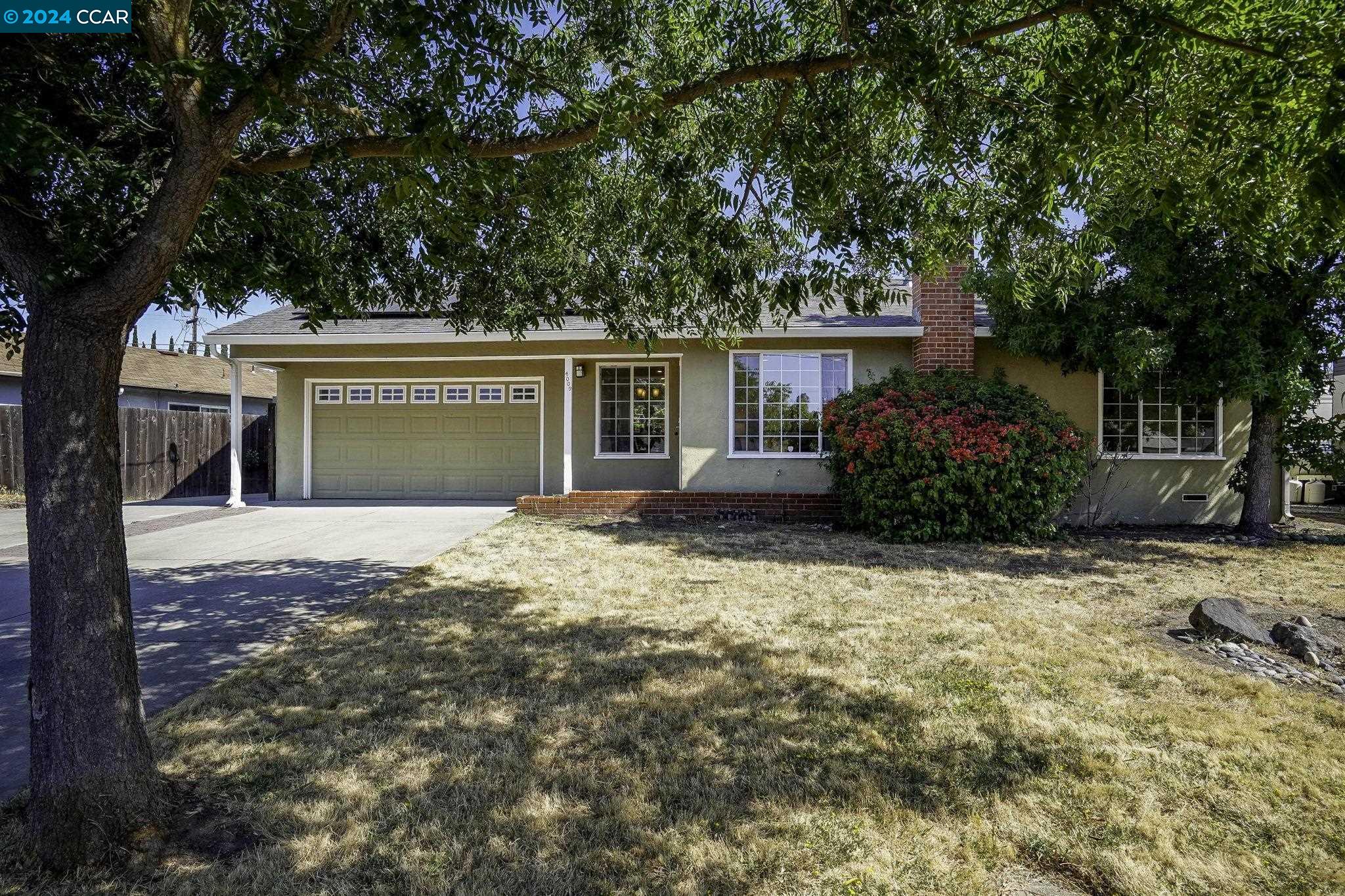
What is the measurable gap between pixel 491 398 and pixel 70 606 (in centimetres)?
1121

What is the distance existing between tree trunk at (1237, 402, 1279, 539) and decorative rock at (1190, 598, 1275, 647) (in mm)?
6140

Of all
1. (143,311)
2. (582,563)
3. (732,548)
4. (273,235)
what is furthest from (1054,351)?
(143,311)

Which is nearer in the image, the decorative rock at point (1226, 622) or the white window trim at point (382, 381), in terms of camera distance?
the decorative rock at point (1226, 622)

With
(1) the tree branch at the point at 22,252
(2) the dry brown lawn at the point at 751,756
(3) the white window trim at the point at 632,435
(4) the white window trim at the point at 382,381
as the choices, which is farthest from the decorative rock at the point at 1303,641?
(4) the white window trim at the point at 382,381

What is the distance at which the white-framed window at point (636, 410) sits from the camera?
1280 centimetres

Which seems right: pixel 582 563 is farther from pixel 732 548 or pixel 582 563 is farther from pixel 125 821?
pixel 125 821

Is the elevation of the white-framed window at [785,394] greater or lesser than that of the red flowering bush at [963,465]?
greater

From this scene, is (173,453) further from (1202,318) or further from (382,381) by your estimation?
(1202,318)

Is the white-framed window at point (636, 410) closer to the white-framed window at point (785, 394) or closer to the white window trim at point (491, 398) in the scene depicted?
the white-framed window at point (785, 394)

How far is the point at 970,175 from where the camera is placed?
486 centimetres

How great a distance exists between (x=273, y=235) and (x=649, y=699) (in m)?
3.56

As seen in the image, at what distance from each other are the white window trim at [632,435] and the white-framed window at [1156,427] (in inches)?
278

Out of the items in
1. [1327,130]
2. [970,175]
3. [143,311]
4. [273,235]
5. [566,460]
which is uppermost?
[970,175]

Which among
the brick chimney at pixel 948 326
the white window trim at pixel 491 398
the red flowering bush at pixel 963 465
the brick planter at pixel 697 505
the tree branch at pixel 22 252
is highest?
the brick chimney at pixel 948 326
